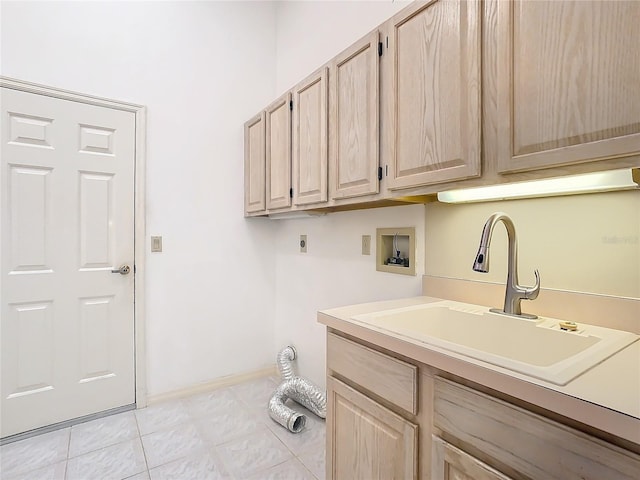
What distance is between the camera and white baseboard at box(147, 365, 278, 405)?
2411 millimetres

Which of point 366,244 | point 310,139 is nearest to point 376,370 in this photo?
point 366,244

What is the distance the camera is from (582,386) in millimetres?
675

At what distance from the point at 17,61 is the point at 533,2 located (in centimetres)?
258

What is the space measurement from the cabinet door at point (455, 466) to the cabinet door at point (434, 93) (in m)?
0.79

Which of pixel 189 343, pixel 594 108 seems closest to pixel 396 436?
pixel 594 108

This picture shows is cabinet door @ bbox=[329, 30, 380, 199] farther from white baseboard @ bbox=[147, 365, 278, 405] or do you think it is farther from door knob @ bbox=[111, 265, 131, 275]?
white baseboard @ bbox=[147, 365, 278, 405]

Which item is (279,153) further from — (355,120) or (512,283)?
(512,283)

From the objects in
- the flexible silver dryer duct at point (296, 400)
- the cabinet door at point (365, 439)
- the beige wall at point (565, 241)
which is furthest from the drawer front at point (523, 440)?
the flexible silver dryer duct at point (296, 400)

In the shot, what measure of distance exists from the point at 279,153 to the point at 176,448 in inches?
70.7

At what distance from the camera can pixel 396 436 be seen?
105 cm

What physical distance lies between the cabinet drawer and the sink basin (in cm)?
10

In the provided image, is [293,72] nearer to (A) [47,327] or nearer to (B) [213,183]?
(B) [213,183]

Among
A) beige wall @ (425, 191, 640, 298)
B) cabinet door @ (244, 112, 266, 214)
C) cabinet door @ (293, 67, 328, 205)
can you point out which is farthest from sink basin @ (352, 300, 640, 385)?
cabinet door @ (244, 112, 266, 214)

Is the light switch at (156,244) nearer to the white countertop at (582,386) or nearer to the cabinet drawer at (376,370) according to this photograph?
the cabinet drawer at (376,370)
